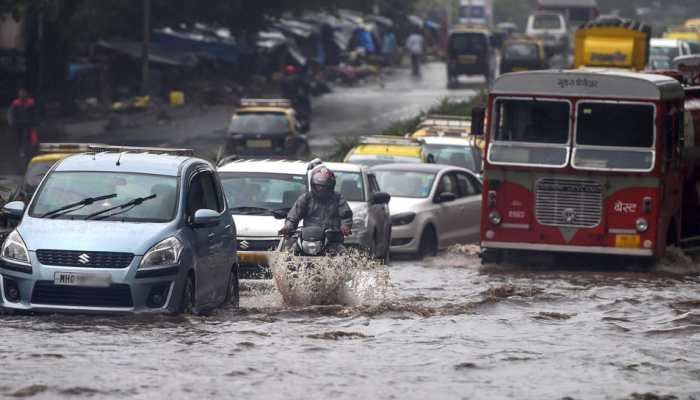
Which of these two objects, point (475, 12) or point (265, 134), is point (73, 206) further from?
point (475, 12)

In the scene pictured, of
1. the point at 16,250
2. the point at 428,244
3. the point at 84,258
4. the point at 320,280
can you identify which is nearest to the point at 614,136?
the point at 428,244

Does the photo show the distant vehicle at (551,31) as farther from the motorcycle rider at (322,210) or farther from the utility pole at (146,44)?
the motorcycle rider at (322,210)

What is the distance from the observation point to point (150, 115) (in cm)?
4938

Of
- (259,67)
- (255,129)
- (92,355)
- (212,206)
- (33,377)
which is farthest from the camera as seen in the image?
(259,67)

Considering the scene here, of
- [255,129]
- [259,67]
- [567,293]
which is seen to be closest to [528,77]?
[567,293]

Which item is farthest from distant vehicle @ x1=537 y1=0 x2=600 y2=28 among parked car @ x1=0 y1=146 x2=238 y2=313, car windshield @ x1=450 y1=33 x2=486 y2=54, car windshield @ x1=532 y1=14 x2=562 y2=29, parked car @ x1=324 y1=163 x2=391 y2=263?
parked car @ x1=0 y1=146 x2=238 y2=313

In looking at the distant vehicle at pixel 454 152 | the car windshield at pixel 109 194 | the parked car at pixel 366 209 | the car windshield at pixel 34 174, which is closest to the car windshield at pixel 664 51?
the distant vehicle at pixel 454 152

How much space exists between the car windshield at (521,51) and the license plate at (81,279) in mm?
47250

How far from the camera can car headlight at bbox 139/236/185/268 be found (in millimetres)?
13031

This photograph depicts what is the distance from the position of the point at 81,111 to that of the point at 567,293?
3263 centimetres

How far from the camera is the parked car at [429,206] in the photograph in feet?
74.5

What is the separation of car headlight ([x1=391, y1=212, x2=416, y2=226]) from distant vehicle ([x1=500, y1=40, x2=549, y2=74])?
36.7 meters

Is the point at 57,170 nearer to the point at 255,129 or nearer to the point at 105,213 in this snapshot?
the point at 105,213

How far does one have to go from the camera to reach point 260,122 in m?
38.7
